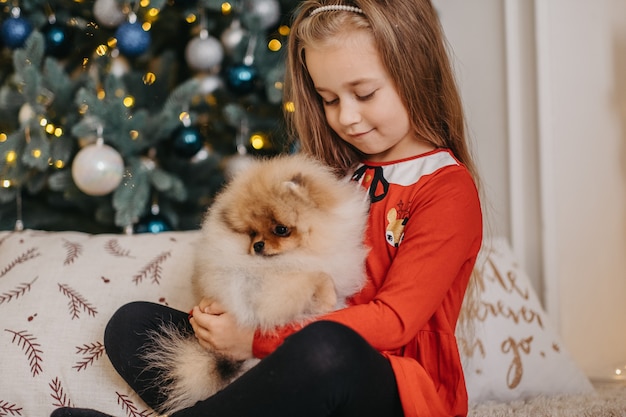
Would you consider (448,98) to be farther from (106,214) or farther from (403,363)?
(106,214)

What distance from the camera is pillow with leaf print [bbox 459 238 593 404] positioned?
153cm

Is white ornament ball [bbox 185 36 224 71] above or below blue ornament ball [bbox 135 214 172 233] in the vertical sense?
above

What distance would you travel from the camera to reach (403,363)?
1044 mm

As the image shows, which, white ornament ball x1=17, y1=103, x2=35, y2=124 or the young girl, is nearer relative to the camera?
the young girl

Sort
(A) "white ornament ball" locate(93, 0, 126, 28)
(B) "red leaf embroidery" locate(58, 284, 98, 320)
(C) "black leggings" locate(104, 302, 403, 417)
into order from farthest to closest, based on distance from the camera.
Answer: (A) "white ornament ball" locate(93, 0, 126, 28), (B) "red leaf embroidery" locate(58, 284, 98, 320), (C) "black leggings" locate(104, 302, 403, 417)

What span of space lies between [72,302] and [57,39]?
3.16 feet

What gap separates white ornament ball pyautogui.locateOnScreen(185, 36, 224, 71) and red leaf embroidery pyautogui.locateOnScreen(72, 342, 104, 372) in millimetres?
966

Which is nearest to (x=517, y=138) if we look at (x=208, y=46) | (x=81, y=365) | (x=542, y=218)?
(x=542, y=218)

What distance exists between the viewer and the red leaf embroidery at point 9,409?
129 centimetres

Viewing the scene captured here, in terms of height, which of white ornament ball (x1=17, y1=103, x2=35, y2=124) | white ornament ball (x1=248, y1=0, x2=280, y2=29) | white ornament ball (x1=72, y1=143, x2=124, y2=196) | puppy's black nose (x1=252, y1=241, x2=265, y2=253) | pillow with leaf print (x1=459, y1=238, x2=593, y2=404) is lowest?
pillow with leaf print (x1=459, y1=238, x2=593, y2=404)

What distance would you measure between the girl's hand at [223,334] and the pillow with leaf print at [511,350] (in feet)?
2.24

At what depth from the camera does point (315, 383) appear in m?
0.91

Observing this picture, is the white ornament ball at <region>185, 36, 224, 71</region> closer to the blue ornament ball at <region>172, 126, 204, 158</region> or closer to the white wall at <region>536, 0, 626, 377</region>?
the blue ornament ball at <region>172, 126, 204, 158</region>

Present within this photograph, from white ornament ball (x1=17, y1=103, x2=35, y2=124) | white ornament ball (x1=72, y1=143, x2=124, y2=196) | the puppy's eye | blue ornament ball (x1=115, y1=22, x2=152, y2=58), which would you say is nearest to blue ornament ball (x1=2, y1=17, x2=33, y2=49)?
white ornament ball (x1=17, y1=103, x2=35, y2=124)
